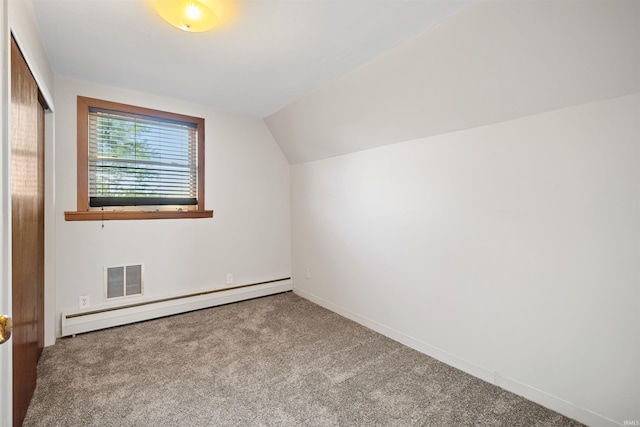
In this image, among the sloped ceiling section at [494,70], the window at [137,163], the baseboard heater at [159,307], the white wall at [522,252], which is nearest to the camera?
the sloped ceiling section at [494,70]

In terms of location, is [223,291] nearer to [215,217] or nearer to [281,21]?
[215,217]

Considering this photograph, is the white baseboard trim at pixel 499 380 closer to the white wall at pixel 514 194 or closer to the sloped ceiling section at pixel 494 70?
the white wall at pixel 514 194

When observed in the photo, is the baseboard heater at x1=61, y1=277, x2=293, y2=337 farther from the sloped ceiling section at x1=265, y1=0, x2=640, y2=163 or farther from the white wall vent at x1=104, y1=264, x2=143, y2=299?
the sloped ceiling section at x1=265, y1=0, x2=640, y2=163

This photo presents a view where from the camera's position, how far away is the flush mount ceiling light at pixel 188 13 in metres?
1.64

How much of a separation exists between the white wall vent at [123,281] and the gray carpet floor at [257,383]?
1.17 feet

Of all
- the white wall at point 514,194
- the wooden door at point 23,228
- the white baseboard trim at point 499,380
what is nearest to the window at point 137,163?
the wooden door at point 23,228

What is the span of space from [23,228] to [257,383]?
1734 mm

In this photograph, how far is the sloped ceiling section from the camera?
1.49 m

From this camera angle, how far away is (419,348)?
2.59 meters

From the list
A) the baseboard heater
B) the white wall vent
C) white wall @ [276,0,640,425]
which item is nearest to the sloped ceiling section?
white wall @ [276,0,640,425]

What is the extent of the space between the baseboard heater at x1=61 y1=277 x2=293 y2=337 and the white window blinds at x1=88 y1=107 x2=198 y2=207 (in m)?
1.08

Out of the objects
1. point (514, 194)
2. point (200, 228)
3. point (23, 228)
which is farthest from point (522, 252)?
point (200, 228)

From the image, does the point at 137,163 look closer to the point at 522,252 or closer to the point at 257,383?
the point at 257,383

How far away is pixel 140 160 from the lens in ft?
10.6
